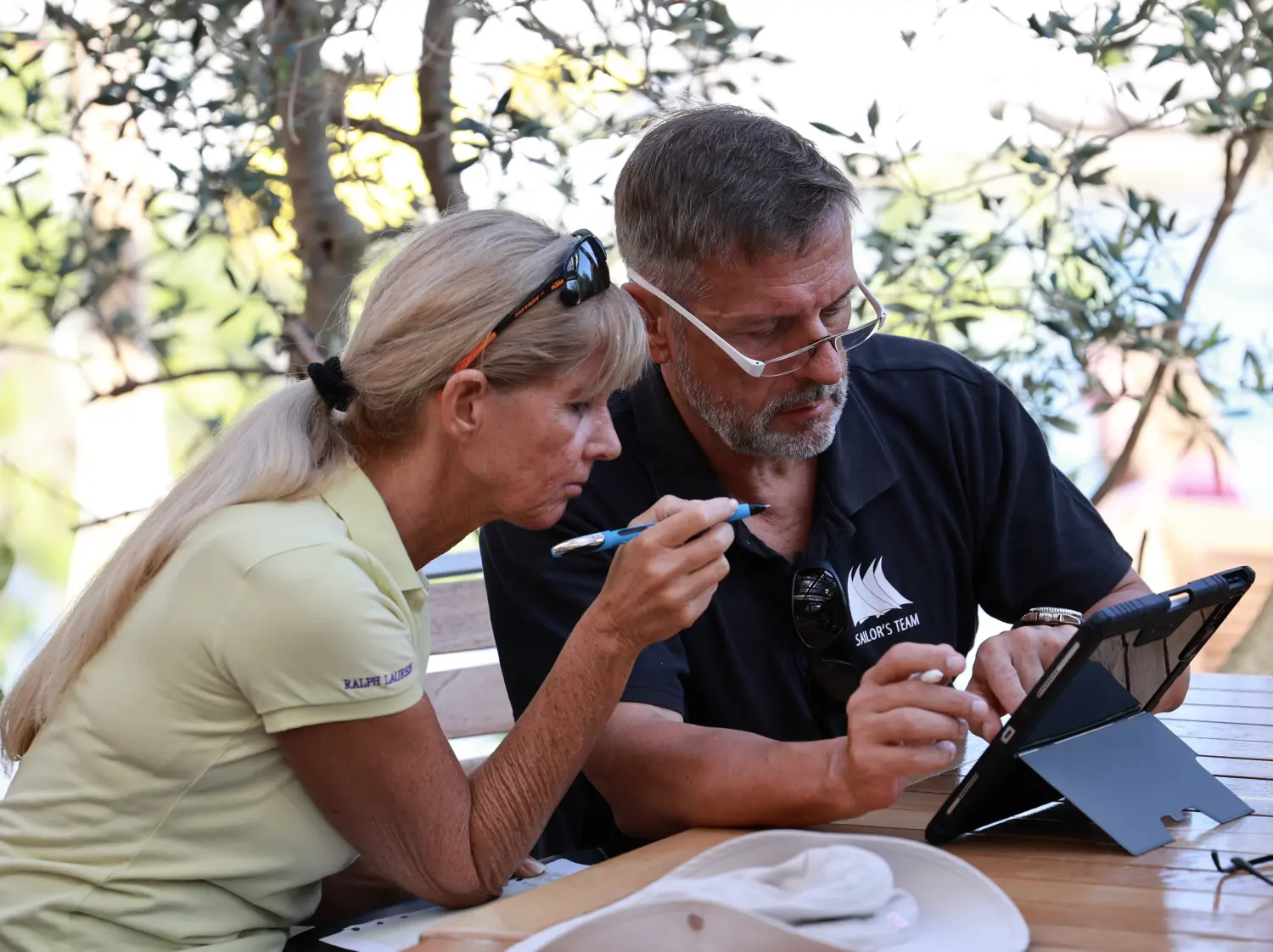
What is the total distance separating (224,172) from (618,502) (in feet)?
5.74

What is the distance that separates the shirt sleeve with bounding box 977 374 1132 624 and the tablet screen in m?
0.56

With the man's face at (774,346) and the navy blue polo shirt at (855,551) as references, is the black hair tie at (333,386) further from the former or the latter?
the man's face at (774,346)

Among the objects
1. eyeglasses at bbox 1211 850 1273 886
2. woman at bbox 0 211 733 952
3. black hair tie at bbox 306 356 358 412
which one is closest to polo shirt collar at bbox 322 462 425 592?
woman at bbox 0 211 733 952

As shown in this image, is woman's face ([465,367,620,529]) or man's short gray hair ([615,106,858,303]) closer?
woman's face ([465,367,620,529])

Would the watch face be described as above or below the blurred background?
below

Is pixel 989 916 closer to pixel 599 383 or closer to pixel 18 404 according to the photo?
pixel 599 383

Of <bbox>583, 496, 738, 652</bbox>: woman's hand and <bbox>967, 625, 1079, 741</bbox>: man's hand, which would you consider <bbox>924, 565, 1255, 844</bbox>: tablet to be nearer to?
<bbox>967, 625, 1079, 741</bbox>: man's hand

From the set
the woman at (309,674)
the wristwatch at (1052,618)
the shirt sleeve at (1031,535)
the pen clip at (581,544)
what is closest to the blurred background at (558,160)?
the shirt sleeve at (1031,535)

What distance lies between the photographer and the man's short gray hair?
224cm

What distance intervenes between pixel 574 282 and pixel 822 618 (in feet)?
2.29

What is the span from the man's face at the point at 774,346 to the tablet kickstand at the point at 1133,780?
738 mm

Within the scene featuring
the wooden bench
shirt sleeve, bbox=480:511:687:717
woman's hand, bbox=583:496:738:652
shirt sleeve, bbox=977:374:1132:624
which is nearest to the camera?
woman's hand, bbox=583:496:738:652

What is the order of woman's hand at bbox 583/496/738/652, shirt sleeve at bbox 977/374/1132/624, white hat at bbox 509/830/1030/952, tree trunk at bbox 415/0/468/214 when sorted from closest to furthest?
1. white hat at bbox 509/830/1030/952
2. woman's hand at bbox 583/496/738/652
3. shirt sleeve at bbox 977/374/1132/624
4. tree trunk at bbox 415/0/468/214

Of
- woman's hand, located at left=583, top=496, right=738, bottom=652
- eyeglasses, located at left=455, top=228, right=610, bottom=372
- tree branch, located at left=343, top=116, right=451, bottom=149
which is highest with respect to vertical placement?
tree branch, located at left=343, top=116, right=451, bottom=149
